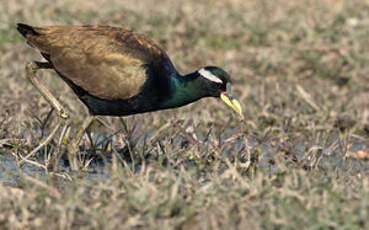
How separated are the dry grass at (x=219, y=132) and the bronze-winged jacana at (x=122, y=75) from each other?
301 millimetres

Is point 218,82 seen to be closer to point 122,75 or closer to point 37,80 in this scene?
point 122,75

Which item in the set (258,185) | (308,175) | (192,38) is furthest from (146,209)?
(192,38)

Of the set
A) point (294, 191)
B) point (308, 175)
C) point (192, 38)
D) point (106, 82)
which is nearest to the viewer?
point (294, 191)

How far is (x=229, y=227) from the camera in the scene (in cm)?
379

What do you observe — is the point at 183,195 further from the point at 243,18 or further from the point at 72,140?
the point at 243,18

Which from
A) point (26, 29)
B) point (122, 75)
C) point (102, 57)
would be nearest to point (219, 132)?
point (122, 75)

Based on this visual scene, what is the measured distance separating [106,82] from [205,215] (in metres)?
2.02

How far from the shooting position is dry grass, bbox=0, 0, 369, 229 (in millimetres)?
3980

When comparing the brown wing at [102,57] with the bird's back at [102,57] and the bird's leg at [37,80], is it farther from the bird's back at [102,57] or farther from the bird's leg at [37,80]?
the bird's leg at [37,80]

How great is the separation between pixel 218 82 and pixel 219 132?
589 mm

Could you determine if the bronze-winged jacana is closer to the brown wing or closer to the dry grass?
the brown wing

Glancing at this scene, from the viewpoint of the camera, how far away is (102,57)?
5.67 meters

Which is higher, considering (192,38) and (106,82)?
(106,82)

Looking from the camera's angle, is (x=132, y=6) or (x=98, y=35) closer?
(x=98, y=35)
